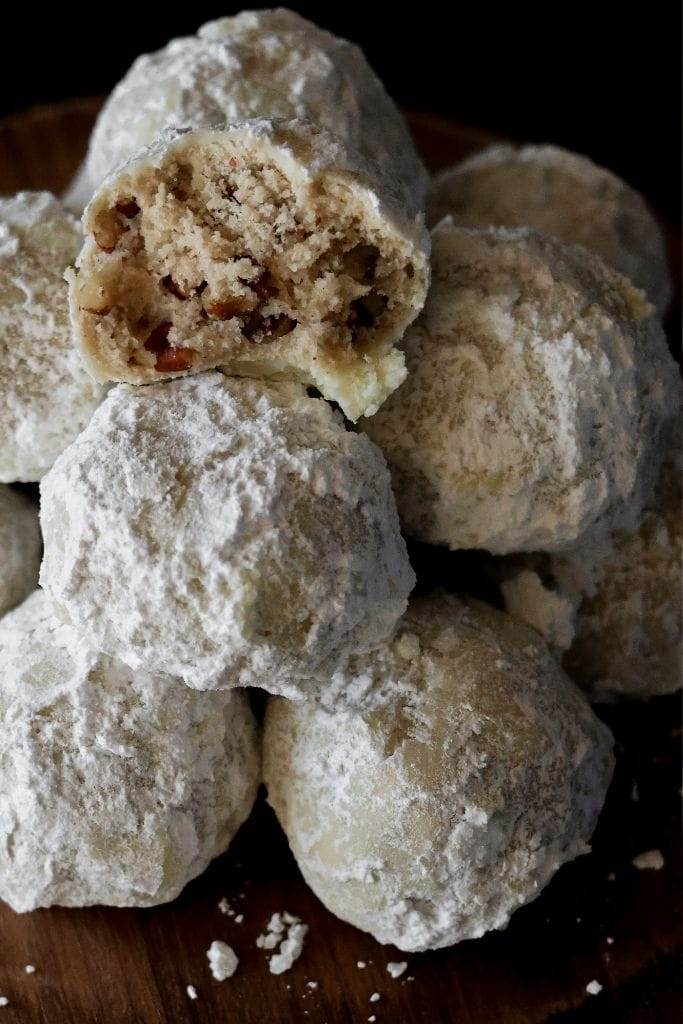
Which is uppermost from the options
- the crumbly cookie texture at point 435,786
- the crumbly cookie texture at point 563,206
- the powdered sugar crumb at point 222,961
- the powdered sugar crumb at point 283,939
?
the crumbly cookie texture at point 563,206

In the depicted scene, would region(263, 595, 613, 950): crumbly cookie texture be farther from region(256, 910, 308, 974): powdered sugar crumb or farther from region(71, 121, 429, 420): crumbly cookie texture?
region(71, 121, 429, 420): crumbly cookie texture

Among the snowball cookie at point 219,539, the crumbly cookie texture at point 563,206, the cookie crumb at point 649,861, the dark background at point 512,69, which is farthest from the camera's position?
the dark background at point 512,69

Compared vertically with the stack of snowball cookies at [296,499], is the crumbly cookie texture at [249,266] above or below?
above

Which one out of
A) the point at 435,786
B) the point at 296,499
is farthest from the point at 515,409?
the point at 435,786

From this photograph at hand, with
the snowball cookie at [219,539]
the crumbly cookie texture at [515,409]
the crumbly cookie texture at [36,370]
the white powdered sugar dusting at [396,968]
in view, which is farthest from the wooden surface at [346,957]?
the crumbly cookie texture at [36,370]

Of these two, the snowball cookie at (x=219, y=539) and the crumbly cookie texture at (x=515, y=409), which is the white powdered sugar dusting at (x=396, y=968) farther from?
the crumbly cookie texture at (x=515, y=409)

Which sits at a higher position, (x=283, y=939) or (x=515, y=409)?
(x=515, y=409)

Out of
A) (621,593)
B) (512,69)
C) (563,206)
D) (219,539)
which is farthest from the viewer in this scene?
(512,69)

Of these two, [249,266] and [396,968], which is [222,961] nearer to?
[396,968]
